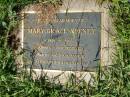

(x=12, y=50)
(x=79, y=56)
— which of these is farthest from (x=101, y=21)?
(x=12, y=50)

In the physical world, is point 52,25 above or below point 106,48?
above

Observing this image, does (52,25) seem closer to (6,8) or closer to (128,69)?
(6,8)

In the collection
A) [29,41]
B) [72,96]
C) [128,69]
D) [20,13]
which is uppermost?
[20,13]

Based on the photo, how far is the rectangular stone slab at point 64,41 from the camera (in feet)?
13.2

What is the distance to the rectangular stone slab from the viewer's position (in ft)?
13.2

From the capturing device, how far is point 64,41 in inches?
161

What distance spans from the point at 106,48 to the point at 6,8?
118 centimetres

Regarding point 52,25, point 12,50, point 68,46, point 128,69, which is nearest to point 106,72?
point 128,69

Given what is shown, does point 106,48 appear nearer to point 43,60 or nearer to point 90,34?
point 90,34

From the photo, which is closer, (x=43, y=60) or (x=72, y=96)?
(x=72, y=96)

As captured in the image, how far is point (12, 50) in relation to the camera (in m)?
4.23

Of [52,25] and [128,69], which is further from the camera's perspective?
[52,25]

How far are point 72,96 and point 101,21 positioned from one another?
811 mm

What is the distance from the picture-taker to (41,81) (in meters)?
4.09
